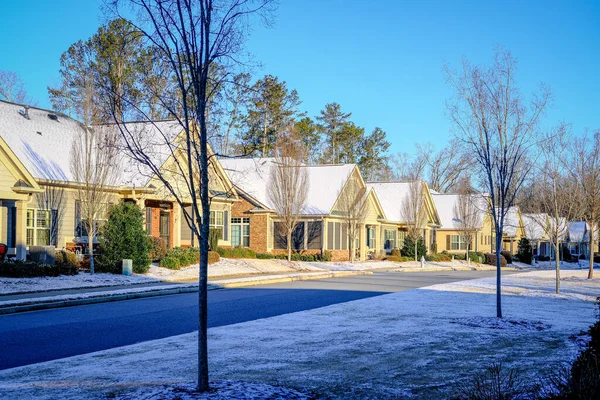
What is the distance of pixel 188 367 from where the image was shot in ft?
29.9

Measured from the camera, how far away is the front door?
36688 millimetres

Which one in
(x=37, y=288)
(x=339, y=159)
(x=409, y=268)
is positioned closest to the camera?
(x=37, y=288)

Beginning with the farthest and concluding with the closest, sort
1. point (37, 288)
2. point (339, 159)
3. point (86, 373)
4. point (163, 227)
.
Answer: point (339, 159) < point (163, 227) < point (37, 288) < point (86, 373)

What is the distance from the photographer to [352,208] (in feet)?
153

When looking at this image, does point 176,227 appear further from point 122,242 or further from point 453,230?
point 453,230

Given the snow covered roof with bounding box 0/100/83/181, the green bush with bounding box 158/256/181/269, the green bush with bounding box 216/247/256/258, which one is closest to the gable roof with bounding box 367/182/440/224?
the green bush with bounding box 216/247/256/258

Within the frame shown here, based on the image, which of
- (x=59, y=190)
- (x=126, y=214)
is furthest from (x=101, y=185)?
(x=59, y=190)

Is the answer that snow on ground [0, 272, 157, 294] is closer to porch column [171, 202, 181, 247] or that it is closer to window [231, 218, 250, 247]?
porch column [171, 202, 181, 247]

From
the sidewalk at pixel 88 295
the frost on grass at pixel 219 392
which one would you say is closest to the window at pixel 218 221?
the sidewalk at pixel 88 295

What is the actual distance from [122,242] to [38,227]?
4996 millimetres

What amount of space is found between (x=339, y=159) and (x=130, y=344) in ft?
235

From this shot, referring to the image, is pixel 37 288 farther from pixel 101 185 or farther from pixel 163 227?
pixel 163 227

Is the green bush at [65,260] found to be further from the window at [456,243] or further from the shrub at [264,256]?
the window at [456,243]

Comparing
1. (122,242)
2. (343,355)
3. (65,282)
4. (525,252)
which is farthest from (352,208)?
(343,355)
